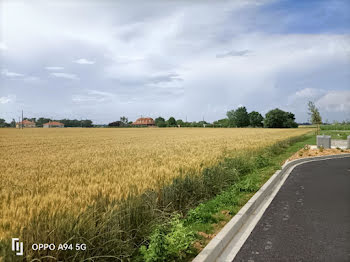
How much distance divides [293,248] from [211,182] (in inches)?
147

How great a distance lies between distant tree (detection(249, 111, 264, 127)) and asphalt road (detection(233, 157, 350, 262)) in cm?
15358

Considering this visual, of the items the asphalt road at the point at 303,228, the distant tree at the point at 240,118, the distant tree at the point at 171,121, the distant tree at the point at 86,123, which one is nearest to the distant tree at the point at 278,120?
the distant tree at the point at 240,118

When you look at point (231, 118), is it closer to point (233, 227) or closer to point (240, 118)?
point (240, 118)

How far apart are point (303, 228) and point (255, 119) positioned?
160046 millimetres

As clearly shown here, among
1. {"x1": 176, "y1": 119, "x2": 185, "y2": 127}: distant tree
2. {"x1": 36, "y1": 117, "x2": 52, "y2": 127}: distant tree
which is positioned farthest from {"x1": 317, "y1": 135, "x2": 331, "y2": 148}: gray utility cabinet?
{"x1": 36, "y1": 117, "x2": 52, "y2": 127}: distant tree

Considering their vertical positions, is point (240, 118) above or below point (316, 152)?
above

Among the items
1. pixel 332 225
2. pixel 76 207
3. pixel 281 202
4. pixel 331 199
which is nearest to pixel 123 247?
pixel 76 207

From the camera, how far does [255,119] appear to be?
520 feet

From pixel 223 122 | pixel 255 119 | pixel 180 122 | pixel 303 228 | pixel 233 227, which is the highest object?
pixel 255 119

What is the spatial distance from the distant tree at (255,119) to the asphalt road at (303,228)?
15358 centimetres

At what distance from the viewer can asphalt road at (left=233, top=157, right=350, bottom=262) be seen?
431cm

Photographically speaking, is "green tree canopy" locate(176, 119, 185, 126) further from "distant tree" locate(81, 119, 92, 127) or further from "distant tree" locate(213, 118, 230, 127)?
"distant tree" locate(81, 119, 92, 127)

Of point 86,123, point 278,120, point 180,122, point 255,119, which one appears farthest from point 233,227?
point 255,119

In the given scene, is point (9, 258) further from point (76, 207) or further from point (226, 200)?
point (226, 200)
